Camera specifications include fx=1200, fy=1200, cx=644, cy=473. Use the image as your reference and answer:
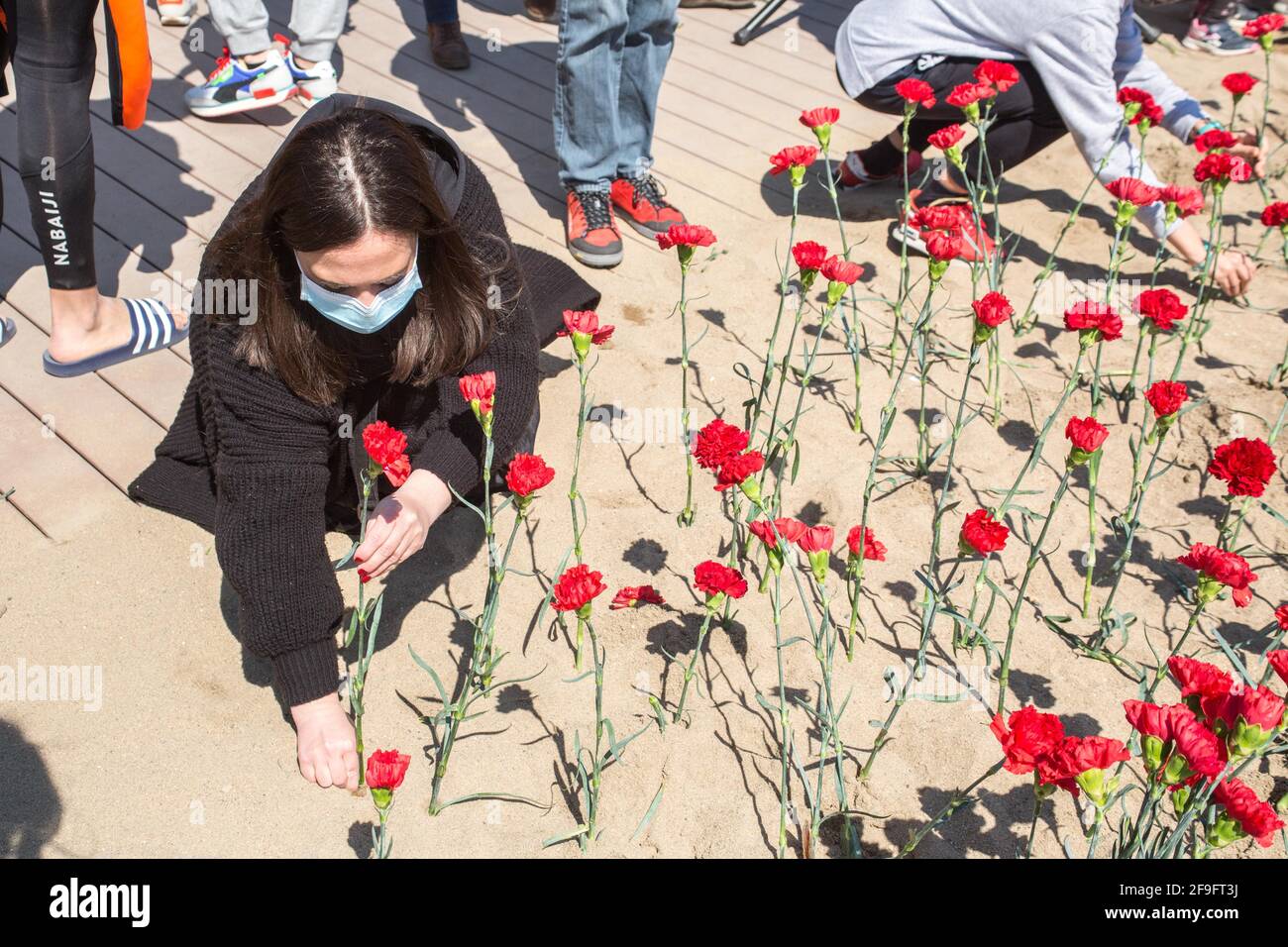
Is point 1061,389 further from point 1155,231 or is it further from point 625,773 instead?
point 625,773

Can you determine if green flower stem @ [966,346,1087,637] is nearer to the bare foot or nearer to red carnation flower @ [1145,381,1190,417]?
red carnation flower @ [1145,381,1190,417]

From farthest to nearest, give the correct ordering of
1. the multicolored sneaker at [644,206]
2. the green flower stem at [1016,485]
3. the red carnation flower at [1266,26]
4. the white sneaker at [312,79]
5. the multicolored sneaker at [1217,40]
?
1. the multicolored sneaker at [1217,40]
2. the white sneaker at [312,79]
3. the red carnation flower at [1266,26]
4. the multicolored sneaker at [644,206]
5. the green flower stem at [1016,485]

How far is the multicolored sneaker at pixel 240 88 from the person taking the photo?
3547mm

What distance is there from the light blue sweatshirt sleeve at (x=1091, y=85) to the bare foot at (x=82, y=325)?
2292 millimetres

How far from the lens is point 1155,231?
117 inches

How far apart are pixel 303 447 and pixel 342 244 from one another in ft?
1.37

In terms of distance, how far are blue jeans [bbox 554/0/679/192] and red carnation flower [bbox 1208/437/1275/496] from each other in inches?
71.5

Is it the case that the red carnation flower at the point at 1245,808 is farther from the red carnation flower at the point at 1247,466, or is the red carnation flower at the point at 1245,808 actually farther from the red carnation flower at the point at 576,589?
the red carnation flower at the point at 576,589

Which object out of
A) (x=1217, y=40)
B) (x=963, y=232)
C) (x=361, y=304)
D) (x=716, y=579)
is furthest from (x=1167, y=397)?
(x=1217, y=40)

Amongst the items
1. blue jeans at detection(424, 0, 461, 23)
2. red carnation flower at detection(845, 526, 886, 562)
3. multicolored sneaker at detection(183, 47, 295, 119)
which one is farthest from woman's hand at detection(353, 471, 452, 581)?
blue jeans at detection(424, 0, 461, 23)

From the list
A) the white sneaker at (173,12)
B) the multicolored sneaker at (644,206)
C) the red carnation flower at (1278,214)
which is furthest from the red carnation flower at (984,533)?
the white sneaker at (173,12)

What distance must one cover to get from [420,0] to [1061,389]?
115 inches

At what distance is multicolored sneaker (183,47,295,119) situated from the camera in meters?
3.55
